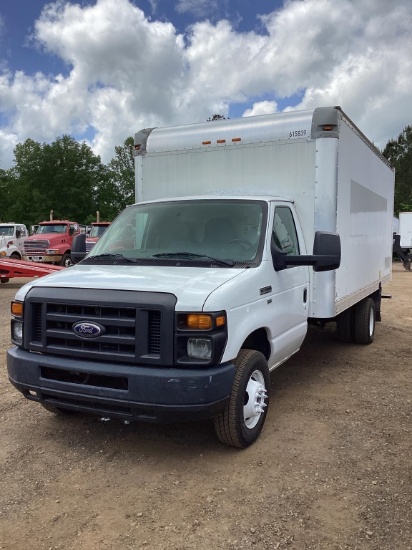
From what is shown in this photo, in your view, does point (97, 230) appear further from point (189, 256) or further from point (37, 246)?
point (189, 256)

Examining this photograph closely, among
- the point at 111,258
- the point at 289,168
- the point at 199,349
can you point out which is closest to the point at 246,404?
the point at 199,349

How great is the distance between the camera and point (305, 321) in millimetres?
5457

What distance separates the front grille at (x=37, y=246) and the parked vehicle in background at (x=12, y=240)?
1.05 feet

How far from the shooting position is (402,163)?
5519cm

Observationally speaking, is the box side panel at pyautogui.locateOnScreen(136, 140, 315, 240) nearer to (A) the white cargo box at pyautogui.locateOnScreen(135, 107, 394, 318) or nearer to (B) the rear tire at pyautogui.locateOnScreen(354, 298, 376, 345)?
(A) the white cargo box at pyautogui.locateOnScreen(135, 107, 394, 318)

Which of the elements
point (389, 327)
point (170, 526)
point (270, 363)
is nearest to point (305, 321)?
point (270, 363)

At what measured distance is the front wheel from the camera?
12.7 ft

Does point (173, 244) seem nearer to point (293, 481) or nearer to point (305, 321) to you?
point (305, 321)

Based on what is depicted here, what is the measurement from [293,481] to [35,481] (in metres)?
1.84

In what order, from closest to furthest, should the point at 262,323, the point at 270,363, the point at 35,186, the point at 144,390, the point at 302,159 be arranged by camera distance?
the point at 144,390 → the point at 262,323 → the point at 270,363 → the point at 302,159 → the point at 35,186

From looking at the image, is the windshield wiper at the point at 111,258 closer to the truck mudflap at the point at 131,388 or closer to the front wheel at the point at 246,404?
the truck mudflap at the point at 131,388

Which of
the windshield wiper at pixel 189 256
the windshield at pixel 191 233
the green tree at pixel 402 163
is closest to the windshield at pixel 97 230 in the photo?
the windshield at pixel 191 233

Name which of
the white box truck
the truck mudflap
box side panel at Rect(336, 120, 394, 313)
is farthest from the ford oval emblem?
box side panel at Rect(336, 120, 394, 313)

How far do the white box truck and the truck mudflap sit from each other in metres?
0.01
